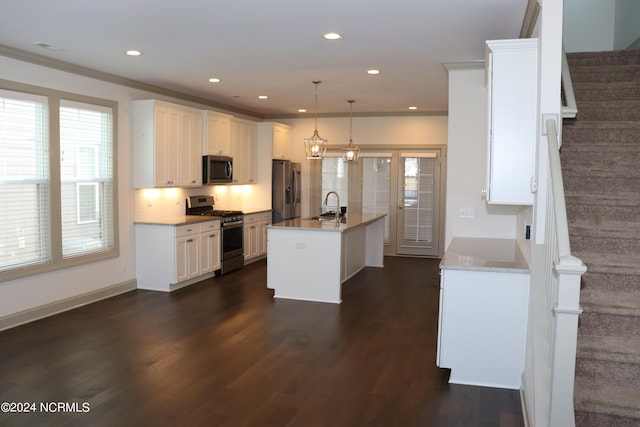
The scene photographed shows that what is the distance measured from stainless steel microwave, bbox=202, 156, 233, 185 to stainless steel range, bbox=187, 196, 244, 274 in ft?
1.22

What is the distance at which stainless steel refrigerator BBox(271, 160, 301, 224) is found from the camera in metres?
9.62

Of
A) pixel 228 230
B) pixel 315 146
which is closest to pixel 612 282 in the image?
pixel 315 146

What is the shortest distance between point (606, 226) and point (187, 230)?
500cm

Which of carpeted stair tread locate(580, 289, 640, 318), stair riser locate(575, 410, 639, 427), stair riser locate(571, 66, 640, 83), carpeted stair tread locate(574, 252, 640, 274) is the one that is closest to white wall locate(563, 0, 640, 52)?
stair riser locate(571, 66, 640, 83)

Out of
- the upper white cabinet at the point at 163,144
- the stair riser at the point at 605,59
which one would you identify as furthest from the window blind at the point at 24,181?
the stair riser at the point at 605,59

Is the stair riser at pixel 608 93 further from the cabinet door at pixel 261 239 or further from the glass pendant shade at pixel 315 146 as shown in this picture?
the cabinet door at pixel 261 239

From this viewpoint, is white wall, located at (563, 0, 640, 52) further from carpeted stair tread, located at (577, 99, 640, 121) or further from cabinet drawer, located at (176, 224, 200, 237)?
cabinet drawer, located at (176, 224, 200, 237)

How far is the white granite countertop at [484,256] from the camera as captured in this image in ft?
12.4

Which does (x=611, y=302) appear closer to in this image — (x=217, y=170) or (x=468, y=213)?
(x=468, y=213)

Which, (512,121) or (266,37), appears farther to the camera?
(266,37)

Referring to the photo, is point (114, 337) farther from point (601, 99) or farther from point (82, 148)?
point (601, 99)

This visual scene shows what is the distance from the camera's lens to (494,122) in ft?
12.5

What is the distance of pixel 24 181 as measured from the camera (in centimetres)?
527

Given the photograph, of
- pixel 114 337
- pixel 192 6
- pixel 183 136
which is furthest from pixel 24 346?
pixel 183 136
